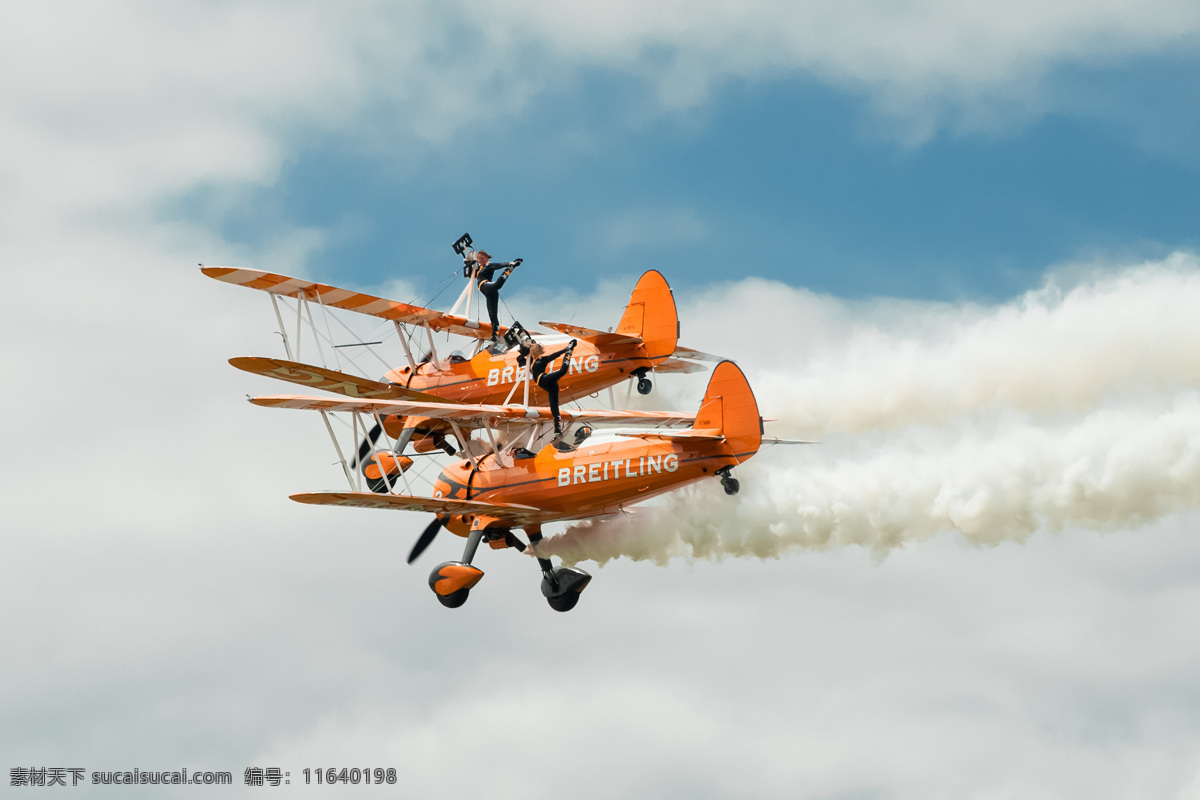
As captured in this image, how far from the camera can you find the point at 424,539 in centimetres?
2777

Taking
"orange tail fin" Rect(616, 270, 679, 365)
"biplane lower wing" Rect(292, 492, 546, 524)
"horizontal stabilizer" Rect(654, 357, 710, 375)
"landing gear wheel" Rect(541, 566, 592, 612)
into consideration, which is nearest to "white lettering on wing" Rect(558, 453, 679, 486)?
"biplane lower wing" Rect(292, 492, 546, 524)

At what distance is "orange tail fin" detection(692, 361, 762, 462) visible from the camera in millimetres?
23797

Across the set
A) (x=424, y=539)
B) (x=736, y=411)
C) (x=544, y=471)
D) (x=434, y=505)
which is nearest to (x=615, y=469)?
(x=544, y=471)

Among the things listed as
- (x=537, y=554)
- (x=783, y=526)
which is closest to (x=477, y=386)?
(x=537, y=554)

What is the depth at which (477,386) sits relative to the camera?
1204 inches

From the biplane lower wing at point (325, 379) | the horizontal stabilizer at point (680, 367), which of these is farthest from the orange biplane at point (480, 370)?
the horizontal stabilizer at point (680, 367)

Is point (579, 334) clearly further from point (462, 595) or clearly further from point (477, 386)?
point (462, 595)

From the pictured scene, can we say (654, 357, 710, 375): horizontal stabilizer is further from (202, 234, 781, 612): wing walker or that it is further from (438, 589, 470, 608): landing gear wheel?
(438, 589, 470, 608): landing gear wheel

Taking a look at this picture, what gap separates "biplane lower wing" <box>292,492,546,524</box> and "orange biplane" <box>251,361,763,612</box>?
2 cm

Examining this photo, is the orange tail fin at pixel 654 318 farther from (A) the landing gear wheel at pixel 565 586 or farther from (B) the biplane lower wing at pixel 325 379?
(A) the landing gear wheel at pixel 565 586

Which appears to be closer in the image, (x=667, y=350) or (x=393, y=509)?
(x=393, y=509)

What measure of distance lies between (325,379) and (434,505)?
19.1 ft

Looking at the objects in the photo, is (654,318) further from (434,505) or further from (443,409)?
(434,505)

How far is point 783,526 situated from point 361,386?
9.28m
